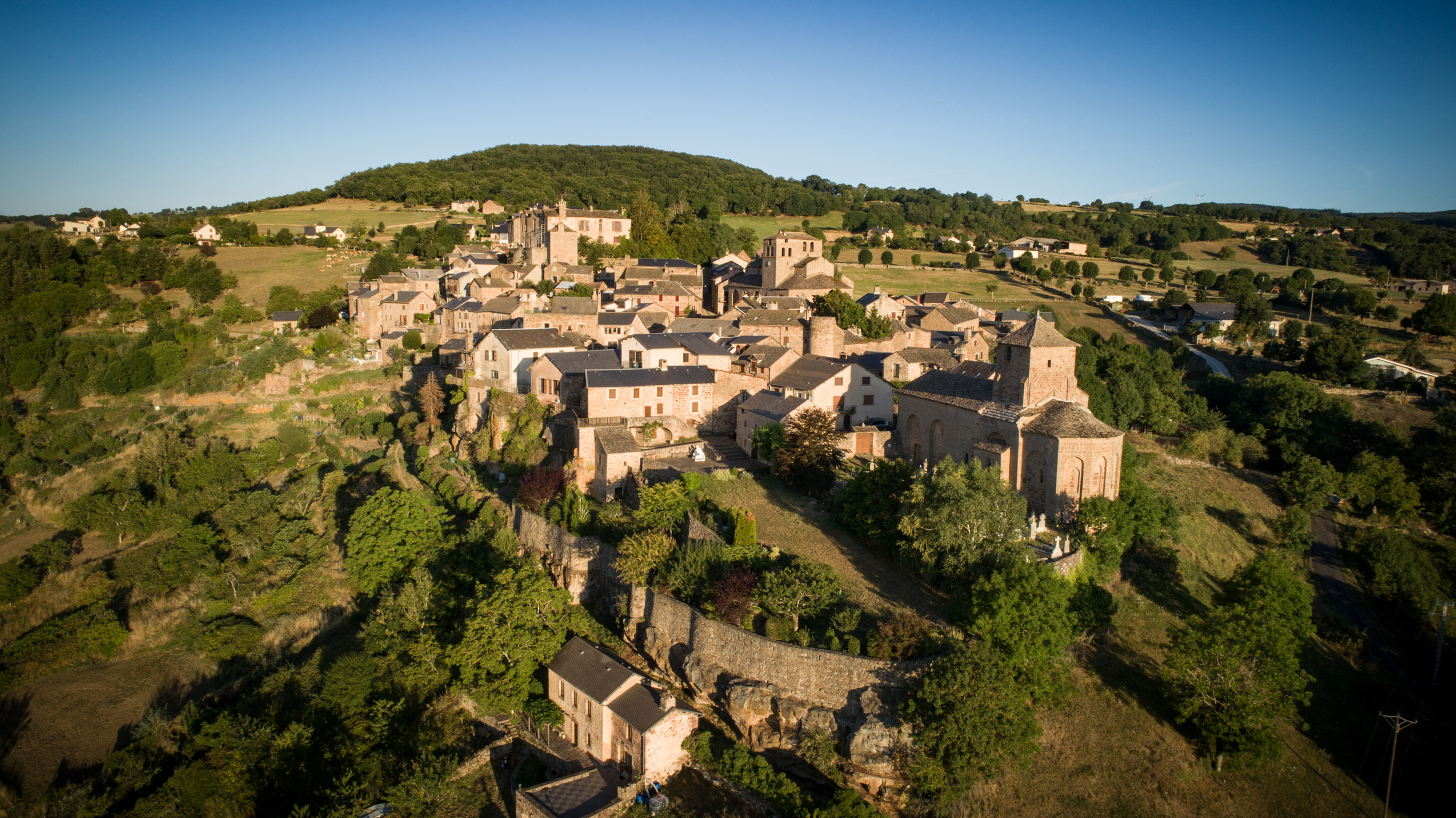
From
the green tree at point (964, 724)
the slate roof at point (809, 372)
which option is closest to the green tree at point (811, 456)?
the slate roof at point (809, 372)

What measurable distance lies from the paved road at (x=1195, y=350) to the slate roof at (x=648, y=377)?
121ft

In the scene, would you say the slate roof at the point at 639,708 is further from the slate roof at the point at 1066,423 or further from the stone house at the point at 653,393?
the stone house at the point at 653,393

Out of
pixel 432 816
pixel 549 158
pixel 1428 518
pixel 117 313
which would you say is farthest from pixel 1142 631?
pixel 549 158

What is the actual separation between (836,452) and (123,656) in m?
25.8

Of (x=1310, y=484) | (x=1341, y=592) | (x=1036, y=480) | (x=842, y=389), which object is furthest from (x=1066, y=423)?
(x=1310, y=484)

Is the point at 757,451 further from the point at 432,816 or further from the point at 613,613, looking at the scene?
the point at 432,816

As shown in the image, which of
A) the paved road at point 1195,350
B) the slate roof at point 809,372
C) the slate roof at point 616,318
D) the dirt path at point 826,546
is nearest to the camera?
the dirt path at point 826,546

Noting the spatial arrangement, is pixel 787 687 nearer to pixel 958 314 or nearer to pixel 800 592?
pixel 800 592

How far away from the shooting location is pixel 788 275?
57.5 m

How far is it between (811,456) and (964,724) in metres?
13.6

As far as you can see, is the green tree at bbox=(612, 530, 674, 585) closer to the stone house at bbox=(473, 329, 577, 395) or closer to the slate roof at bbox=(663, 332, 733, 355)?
the slate roof at bbox=(663, 332, 733, 355)

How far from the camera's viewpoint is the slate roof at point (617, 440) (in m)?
29.3

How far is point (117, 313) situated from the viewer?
57.9m

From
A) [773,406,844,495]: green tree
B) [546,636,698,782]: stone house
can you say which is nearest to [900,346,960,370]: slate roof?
[773,406,844,495]: green tree
